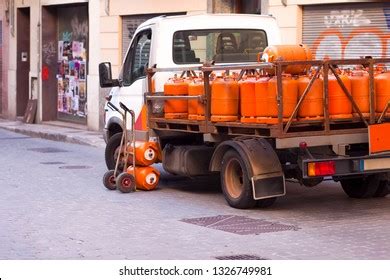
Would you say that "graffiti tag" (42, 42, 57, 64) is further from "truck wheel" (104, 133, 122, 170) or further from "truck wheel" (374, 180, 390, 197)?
"truck wheel" (374, 180, 390, 197)

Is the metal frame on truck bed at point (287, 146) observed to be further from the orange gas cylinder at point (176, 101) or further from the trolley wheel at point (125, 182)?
the trolley wheel at point (125, 182)

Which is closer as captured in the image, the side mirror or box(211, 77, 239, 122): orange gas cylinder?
box(211, 77, 239, 122): orange gas cylinder

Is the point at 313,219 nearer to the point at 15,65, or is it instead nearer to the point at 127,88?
the point at 127,88

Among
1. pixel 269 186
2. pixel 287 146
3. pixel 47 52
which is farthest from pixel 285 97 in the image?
pixel 47 52

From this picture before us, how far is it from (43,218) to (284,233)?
2817 millimetres

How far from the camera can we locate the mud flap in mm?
10734

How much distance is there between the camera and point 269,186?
10.8 meters

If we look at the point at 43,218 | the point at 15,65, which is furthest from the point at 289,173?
the point at 15,65

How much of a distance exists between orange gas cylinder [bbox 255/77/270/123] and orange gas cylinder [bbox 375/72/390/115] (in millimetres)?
1285

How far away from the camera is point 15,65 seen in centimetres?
2833

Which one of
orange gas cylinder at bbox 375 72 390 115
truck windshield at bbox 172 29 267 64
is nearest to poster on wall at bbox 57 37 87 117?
truck windshield at bbox 172 29 267 64

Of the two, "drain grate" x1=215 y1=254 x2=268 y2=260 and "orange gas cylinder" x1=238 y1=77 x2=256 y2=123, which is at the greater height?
"orange gas cylinder" x1=238 y1=77 x2=256 y2=123

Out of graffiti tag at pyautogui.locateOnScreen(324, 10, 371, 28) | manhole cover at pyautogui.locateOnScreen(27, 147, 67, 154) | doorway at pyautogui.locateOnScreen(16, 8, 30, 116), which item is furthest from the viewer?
doorway at pyautogui.locateOnScreen(16, 8, 30, 116)

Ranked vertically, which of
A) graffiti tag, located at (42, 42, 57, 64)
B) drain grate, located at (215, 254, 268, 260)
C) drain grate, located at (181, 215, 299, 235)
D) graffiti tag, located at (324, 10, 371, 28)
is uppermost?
graffiti tag, located at (324, 10, 371, 28)
